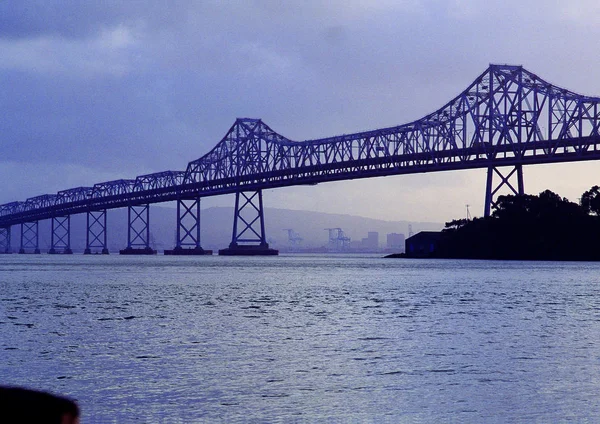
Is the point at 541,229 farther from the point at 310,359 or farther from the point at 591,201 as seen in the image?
the point at 310,359

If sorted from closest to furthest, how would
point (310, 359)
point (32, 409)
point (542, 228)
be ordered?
point (32, 409) < point (310, 359) < point (542, 228)

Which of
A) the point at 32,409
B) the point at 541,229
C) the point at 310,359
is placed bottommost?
the point at 310,359

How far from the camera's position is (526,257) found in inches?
3302

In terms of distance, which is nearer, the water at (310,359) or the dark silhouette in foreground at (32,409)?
the dark silhouette in foreground at (32,409)

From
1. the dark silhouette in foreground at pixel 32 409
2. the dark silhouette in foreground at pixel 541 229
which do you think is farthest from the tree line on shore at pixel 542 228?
the dark silhouette in foreground at pixel 32 409

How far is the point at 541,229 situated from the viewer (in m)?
80.5

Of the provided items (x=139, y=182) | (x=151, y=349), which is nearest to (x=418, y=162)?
(x=139, y=182)

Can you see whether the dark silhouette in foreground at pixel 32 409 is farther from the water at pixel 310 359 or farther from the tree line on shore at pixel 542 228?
the tree line on shore at pixel 542 228

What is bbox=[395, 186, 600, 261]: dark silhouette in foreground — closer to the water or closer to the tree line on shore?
the tree line on shore

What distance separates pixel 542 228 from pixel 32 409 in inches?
3226

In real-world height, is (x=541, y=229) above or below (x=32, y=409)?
above

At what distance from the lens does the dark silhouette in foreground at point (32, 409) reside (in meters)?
1.40

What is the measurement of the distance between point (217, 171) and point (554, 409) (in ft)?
376

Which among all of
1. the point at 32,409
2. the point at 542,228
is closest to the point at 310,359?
the point at 32,409
